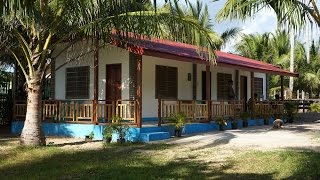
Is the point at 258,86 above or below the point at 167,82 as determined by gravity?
above

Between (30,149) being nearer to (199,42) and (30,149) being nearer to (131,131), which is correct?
(131,131)

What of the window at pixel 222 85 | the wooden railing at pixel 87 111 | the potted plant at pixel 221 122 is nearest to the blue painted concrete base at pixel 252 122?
the window at pixel 222 85

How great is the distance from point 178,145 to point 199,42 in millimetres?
2843

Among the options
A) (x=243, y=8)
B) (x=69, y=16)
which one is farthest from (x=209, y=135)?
(x=243, y=8)

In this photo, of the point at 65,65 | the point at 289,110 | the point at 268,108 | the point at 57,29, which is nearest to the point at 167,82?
the point at 65,65

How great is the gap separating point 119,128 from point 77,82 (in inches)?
184

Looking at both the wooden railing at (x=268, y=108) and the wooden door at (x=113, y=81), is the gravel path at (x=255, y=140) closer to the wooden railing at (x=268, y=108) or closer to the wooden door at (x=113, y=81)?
the wooden door at (x=113, y=81)

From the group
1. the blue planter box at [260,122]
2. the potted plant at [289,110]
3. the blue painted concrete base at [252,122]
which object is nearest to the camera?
the blue painted concrete base at [252,122]

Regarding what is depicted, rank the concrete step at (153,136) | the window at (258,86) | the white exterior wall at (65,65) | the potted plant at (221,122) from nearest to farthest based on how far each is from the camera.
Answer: the concrete step at (153,136) < the white exterior wall at (65,65) < the potted plant at (221,122) < the window at (258,86)

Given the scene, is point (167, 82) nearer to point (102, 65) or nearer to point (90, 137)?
point (102, 65)

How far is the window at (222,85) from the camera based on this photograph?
20438 millimetres

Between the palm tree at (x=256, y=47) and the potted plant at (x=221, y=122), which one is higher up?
the palm tree at (x=256, y=47)

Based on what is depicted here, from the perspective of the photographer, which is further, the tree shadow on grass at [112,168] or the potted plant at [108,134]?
the potted plant at [108,134]

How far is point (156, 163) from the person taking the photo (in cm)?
948
